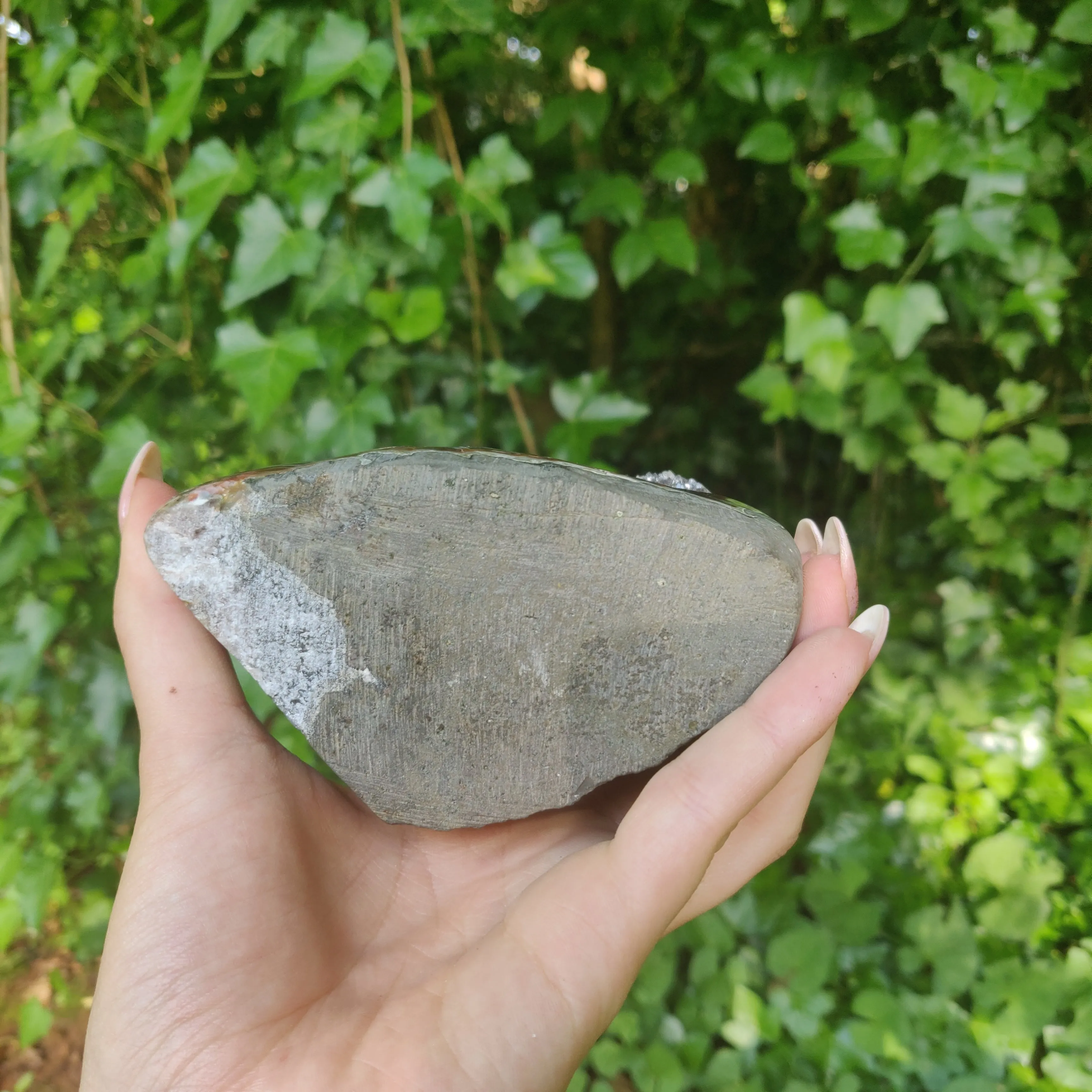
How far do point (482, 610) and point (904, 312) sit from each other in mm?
679

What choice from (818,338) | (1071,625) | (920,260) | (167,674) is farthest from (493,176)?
(1071,625)

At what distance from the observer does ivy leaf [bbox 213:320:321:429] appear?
0.97 meters

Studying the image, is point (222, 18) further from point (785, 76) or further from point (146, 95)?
point (785, 76)

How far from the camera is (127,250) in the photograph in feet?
4.46

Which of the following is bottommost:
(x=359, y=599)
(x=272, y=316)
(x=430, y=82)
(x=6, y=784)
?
(x=6, y=784)

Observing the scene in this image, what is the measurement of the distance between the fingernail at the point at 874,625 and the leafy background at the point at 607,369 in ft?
1.11

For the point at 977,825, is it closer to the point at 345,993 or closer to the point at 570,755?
the point at 570,755

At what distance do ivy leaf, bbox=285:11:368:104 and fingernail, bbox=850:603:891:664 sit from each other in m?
0.87

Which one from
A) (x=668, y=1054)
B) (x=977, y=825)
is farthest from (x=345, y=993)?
(x=977, y=825)

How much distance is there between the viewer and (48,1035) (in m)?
1.65

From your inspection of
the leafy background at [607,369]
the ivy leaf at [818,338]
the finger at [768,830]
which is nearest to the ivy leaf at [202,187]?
the leafy background at [607,369]

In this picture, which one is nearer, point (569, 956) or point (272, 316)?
point (569, 956)

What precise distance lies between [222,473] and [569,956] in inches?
48.3

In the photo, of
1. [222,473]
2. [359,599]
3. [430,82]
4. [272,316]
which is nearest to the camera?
[359,599]
